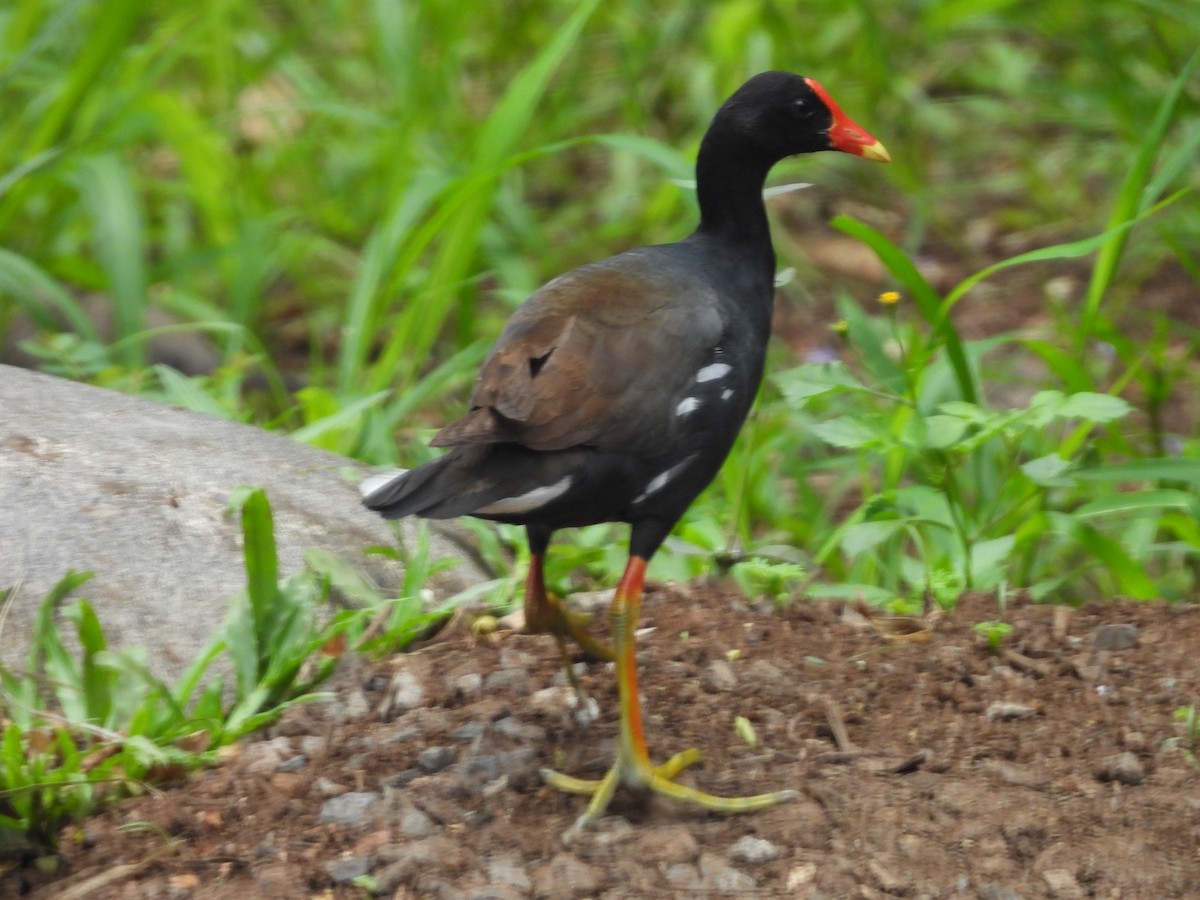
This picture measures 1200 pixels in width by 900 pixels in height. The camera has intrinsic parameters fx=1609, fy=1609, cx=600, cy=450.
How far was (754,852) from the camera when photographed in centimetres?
244

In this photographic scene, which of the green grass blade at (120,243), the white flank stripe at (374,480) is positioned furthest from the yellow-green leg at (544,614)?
the green grass blade at (120,243)

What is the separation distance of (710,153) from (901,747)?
46.9 inches

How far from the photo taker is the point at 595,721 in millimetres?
2826

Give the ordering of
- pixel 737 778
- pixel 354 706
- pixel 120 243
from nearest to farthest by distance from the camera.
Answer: pixel 737 778
pixel 354 706
pixel 120 243

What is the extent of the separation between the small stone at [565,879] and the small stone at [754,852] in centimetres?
22

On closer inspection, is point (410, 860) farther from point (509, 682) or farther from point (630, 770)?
point (509, 682)

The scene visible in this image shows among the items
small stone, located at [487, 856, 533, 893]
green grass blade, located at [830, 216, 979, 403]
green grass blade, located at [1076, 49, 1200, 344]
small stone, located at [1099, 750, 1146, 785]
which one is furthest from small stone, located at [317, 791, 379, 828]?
green grass blade, located at [1076, 49, 1200, 344]

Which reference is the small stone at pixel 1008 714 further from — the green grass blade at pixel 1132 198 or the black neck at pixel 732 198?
the green grass blade at pixel 1132 198

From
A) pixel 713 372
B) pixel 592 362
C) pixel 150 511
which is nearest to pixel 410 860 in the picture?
pixel 592 362

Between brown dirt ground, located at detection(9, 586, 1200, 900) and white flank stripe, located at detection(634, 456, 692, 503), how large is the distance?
1.43ft

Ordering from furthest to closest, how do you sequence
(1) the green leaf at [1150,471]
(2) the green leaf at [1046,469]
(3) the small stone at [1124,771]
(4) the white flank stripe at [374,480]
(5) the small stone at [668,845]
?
(1) the green leaf at [1150,471] < (2) the green leaf at [1046,469] < (4) the white flank stripe at [374,480] < (3) the small stone at [1124,771] < (5) the small stone at [668,845]

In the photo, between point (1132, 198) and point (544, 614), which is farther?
point (1132, 198)

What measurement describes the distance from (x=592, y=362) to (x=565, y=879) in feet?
2.64

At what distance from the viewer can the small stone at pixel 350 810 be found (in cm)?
250
